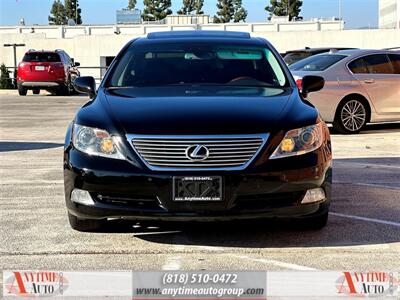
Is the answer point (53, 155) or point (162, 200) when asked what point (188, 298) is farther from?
point (53, 155)

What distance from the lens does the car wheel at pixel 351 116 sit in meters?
12.2

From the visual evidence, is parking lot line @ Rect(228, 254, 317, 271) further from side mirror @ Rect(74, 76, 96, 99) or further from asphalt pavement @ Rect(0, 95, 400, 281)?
side mirror @ Rect(74, 76, 96, 99)

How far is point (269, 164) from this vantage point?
4781 mm

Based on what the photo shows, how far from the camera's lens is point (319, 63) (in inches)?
488

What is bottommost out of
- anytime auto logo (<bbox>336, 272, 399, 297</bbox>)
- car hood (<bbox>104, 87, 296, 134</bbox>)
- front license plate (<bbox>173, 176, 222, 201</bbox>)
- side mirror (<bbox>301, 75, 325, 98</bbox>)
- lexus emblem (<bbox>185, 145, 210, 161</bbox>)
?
anytime auto logo (<bbox>336, 272, 399, 297</bbox>)

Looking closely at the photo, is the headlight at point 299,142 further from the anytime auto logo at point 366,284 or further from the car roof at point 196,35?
the car roof at point 196,35

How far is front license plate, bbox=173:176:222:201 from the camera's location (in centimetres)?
469

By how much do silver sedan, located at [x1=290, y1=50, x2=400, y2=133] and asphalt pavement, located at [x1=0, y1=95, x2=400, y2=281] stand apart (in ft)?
13.8

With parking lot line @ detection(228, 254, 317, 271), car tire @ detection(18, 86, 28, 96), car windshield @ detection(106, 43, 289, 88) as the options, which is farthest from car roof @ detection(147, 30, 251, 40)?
car tire @ detection(18, 86, 28, 96)

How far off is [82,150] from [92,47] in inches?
1668

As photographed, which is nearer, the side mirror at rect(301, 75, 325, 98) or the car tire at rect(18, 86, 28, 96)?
the side mirror at rect(301, 75, 325, 98)

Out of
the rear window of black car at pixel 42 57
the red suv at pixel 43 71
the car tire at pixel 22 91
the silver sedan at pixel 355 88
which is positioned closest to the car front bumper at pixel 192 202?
the silver sedan at pixel 355 88

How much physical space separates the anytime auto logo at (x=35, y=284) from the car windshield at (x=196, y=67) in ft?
7.53

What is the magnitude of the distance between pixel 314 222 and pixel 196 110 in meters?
1.34
